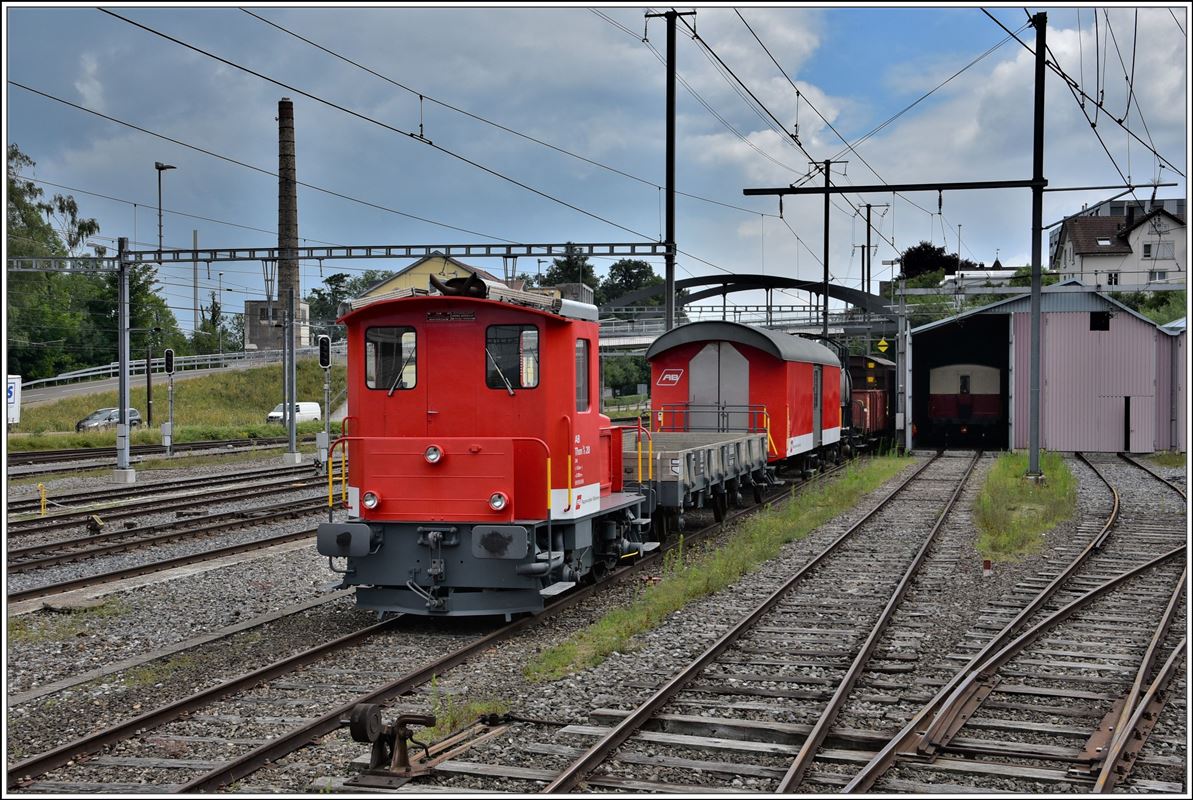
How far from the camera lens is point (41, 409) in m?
52.1

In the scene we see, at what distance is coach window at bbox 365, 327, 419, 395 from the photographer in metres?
11.0

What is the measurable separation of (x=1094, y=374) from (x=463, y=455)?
27516 mm

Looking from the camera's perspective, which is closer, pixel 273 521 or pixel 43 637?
pixel 43 637

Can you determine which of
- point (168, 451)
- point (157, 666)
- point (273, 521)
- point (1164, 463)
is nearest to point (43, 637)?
point (157, 666)

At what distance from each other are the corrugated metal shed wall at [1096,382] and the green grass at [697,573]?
12423 mm

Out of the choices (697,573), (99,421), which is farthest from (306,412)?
(697,573)

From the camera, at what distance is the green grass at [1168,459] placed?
30.1 meters

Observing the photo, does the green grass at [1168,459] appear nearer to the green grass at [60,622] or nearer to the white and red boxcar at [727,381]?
the white and red boxcar at [727,381]

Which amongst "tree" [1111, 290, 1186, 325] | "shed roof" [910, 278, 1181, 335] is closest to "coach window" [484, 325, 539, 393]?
"shed roof" [910, 278, 1181, 335]

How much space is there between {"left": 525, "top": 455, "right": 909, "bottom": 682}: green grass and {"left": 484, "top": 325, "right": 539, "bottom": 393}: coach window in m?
2.44

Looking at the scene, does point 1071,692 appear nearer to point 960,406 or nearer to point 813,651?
point 813,651

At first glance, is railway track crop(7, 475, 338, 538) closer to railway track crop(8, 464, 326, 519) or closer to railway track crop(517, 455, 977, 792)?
railway track crop(8, 464, 326, 519)

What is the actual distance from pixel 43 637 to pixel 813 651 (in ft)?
23.3

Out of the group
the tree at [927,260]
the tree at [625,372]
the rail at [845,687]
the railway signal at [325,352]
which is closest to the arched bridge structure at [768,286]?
the tree at [625,372]
